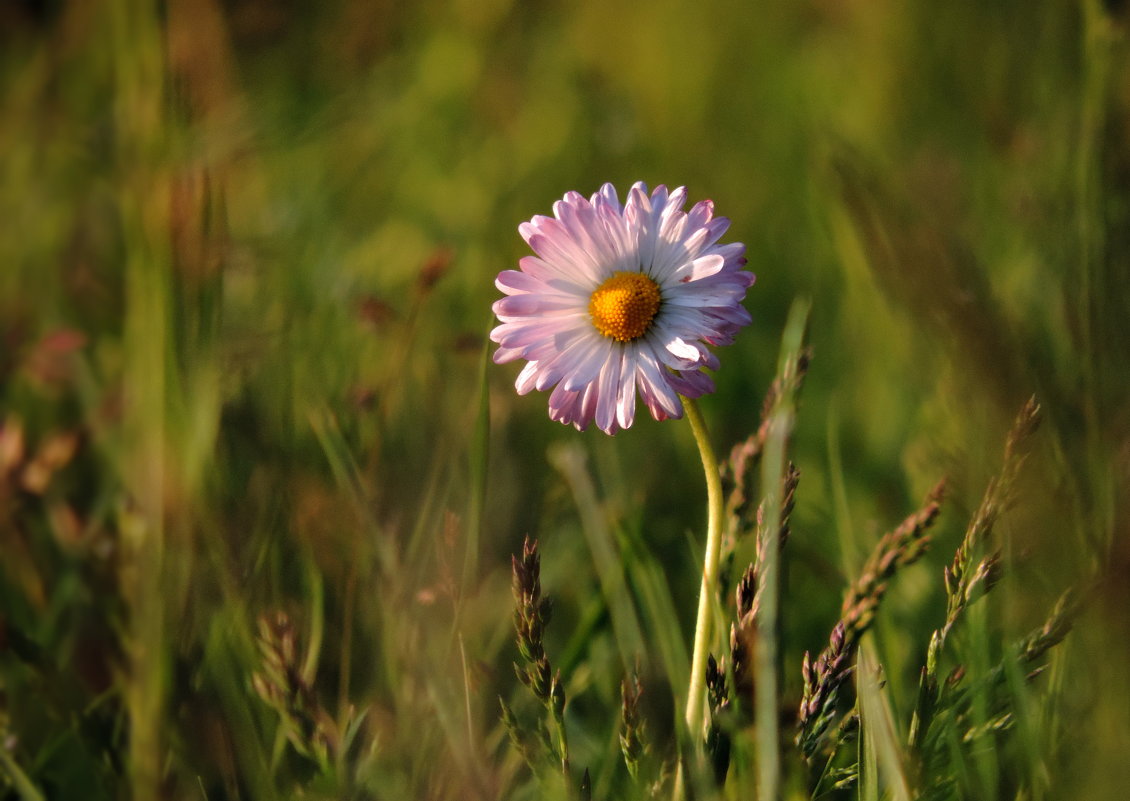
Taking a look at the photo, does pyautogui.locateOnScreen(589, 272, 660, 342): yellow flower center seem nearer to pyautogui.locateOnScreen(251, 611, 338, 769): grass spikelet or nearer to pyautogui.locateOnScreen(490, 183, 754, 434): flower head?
pyautogui.locateOnScreen(490, 183, 754, 434): flower head

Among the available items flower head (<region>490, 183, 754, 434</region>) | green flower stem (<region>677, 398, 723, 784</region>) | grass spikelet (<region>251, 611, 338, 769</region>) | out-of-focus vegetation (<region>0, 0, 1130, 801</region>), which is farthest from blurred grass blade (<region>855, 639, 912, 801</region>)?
grass spikelet (<region>251, 611, 338, 769</region>)

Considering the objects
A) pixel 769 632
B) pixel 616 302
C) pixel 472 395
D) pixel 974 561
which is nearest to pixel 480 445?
pixel 616 302

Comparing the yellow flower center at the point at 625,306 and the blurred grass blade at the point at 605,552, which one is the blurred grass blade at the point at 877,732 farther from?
the yellow flower center at the point at 625,306

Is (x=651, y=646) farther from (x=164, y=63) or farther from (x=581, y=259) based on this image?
(x=164, y=63)

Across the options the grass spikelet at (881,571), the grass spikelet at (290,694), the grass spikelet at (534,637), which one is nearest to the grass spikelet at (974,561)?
the grass spikelet at (881,571)

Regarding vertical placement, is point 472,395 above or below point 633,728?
above

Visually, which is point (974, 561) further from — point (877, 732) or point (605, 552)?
point (605, 552)

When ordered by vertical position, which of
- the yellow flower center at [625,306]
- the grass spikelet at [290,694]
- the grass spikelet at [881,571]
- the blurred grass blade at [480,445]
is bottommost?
the grass spikelet at [290,694]
